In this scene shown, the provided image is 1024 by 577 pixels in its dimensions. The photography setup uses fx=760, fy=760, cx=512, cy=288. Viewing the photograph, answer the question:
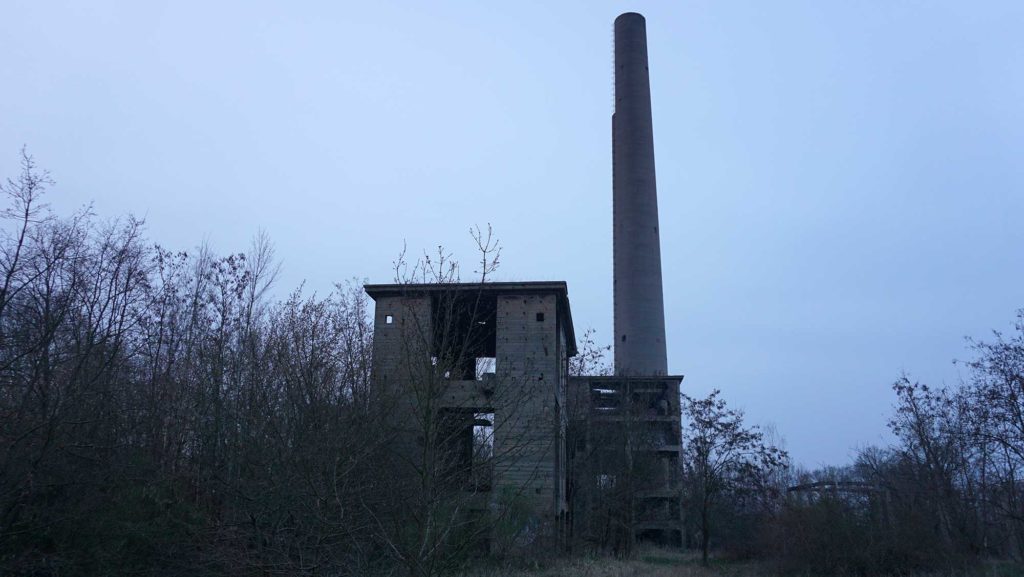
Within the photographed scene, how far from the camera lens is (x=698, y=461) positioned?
30453 millimetres

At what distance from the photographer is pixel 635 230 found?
4516 centimetres

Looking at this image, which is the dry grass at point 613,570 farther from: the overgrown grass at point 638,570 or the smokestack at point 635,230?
the smokestack at point 635,230

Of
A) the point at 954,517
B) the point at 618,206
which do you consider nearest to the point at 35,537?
the point at 954,517

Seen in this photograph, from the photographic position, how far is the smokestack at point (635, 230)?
44.1 m

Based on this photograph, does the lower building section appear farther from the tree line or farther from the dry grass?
the tree line

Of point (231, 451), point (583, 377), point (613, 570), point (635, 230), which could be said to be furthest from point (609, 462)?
point (231, 451)

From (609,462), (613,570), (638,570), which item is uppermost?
(609,462)

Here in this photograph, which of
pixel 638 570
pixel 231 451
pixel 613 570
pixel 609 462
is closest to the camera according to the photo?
pixel 231 451

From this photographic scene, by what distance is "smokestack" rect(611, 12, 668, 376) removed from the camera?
4406cm

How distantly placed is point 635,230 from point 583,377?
12076 millimetres

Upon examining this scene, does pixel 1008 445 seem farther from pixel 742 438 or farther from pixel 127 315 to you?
pixel 127 315

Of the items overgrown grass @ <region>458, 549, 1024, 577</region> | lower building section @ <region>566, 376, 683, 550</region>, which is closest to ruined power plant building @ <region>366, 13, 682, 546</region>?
lower building section @ <region>566, 376, 683, 550</region>

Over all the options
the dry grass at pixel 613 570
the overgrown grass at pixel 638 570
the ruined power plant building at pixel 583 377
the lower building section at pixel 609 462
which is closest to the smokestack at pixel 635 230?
the ruined power plant building at pixel 583 377

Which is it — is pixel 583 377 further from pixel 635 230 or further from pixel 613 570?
pixel 613 570
